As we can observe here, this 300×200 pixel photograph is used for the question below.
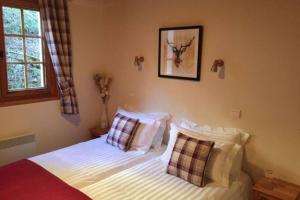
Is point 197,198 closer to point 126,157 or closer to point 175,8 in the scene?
point 126,157

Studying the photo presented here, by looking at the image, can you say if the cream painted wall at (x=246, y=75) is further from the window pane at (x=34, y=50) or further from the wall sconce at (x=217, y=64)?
the window pane at (x=34, y=50)

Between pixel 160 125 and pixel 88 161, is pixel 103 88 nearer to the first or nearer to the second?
pixel 160 125

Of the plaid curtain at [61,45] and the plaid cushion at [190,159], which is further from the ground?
the plaid curtain at [61,45]

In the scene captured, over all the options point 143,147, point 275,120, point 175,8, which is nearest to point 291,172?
point 275,120

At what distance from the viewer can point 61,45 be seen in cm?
298

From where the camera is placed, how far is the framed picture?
8.27 ft

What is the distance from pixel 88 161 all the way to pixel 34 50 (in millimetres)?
1463

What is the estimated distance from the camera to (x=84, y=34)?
3.29 metres

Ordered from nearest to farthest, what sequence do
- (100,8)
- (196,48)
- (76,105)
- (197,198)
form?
1. (197,198)
2. (196,48)
3. (76,105)
4. (100,8)

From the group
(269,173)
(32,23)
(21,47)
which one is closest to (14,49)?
(21,47)

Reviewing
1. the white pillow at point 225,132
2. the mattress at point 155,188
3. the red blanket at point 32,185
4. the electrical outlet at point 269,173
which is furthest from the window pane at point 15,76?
the electrical outlet at point 269,173

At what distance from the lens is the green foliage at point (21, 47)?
2.68 m

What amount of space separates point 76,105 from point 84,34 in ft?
3.06

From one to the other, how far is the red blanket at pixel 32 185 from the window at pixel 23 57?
3.04ft
